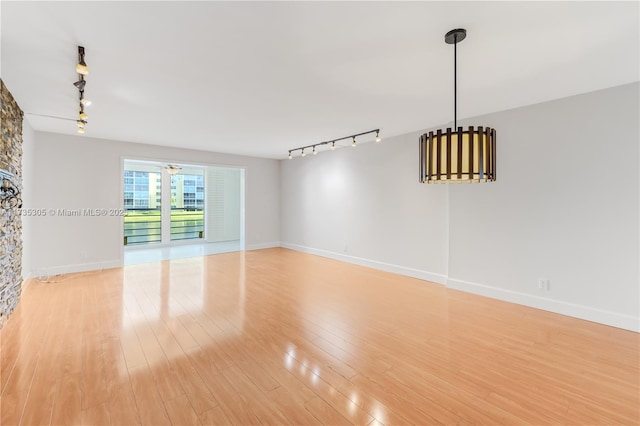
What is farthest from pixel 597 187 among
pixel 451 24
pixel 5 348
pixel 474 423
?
pixel 5 348

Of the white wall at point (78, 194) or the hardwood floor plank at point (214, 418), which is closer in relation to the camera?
the hardwood floor plank at point (214, 418)

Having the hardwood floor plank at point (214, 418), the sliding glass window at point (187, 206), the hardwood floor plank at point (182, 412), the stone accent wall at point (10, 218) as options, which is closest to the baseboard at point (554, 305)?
the hardwood floor plank at point (214, 418)

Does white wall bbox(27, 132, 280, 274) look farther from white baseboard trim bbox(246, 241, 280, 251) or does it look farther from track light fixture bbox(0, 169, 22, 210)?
white baseboard trim bbox(246, 241, 280, 251)

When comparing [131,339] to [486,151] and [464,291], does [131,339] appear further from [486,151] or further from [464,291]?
[464,291]

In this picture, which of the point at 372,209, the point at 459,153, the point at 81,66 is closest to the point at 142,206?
the point at 372,209

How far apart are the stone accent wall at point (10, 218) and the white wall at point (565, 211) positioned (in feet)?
19.0

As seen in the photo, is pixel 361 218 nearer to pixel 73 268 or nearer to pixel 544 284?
pixel 544 284

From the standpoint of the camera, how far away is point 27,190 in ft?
14.5

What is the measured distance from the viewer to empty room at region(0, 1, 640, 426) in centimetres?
192

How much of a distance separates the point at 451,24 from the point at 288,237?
6.78 metres

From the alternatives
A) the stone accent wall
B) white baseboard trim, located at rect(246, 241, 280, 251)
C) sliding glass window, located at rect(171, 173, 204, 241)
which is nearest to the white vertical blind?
sliding glass window, located at rect(171, 173, 204, 241)

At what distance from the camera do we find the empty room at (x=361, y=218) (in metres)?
1.92

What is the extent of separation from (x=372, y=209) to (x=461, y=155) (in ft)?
12.6

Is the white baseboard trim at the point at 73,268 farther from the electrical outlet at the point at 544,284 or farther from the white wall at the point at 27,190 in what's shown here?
the electrical outlet at the point at 544,284
